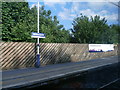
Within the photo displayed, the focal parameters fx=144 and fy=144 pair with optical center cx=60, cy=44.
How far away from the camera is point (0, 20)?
16891mm

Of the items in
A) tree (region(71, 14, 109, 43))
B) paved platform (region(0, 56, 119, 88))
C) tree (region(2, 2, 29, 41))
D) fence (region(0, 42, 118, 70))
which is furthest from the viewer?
tree (region(71, 14, 109, 43))

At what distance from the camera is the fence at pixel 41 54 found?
9.65 metres

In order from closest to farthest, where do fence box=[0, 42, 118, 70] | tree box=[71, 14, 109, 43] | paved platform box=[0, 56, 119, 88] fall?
paved platform box=[0, 56, 119, 88] → fence box=[0, 42, 118, 70] → tree box=[71, 14, 109, 43]

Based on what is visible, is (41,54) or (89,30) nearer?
(41,54)

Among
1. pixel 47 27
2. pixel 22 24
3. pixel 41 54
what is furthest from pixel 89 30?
pixel 41 54

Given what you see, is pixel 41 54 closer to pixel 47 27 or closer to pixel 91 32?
pixel 47 27

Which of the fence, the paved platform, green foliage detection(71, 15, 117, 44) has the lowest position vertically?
the paved platform

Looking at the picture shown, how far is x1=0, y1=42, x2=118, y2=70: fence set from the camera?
9648 millimetres

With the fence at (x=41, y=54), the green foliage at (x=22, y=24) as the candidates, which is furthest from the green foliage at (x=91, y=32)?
the fence at (x=41, y=54)

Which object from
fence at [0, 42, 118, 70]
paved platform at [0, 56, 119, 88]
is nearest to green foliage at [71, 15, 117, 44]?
fence at [0, 42, 118, 70]

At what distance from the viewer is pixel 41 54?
11867 millimetres

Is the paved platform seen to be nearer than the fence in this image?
Yes

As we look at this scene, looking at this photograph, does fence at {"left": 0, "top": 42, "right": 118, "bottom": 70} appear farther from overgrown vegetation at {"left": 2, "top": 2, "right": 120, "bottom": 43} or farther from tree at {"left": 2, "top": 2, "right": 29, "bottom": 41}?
tree at {"left": 2, "top": 2, "right": 29, "bottom": 41}

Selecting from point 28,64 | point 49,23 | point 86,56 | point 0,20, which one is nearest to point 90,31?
point 49,23
